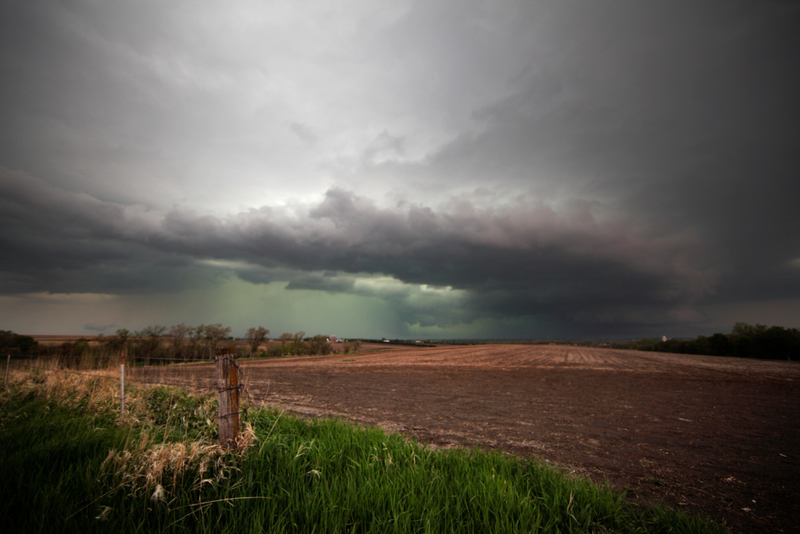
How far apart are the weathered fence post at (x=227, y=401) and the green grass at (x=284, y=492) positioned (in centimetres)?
26

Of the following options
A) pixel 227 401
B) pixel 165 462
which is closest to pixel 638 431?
pixel 227 401

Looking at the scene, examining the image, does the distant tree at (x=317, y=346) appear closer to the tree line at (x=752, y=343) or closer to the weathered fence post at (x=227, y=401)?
the weathered fence post at (x=227, y=401)

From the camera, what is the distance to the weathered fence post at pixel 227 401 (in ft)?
17.3

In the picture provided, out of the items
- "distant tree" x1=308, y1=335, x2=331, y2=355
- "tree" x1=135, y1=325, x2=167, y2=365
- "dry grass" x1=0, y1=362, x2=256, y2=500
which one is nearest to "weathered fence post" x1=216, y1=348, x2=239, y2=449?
"dry grass" x1=0, y1=362, x2=256, y2=500

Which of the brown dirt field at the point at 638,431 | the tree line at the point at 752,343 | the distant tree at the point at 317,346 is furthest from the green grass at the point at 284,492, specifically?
the tree line at the point at 752,343

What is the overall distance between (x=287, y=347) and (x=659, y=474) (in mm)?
79583

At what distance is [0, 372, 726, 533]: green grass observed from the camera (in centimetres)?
379

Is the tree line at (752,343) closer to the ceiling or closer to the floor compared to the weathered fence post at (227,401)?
closer to the floor

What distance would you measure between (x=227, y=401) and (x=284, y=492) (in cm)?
178

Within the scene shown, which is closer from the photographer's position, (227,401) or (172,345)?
(227,401)

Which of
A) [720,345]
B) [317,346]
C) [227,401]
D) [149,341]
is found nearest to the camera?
[227,401]

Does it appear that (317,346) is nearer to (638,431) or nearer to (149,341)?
(149,341)

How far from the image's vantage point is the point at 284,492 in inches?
173

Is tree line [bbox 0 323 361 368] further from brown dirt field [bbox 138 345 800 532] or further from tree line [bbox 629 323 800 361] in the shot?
tree line [bbox 629 323 800 361]
